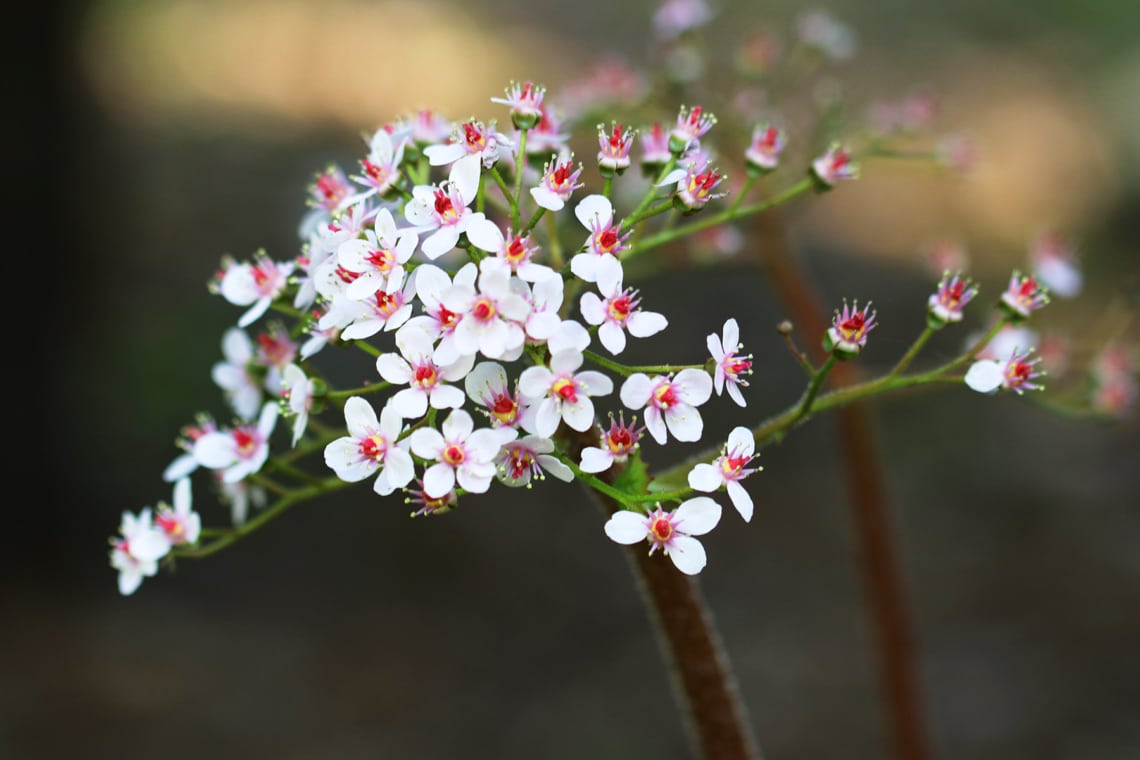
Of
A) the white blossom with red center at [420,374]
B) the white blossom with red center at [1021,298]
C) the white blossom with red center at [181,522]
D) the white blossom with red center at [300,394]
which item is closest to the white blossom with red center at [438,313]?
the white blossom with red center at [420,374]

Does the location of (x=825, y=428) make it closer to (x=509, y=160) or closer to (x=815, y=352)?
(x=815, y=352)

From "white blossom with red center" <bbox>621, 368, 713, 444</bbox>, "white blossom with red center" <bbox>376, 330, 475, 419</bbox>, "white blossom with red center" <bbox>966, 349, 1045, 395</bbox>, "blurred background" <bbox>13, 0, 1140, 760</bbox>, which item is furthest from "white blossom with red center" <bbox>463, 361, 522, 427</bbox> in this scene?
"blurred background" <bbox>13, 0, 1140, 760</bbox>

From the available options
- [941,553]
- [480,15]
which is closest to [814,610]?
[941,553]

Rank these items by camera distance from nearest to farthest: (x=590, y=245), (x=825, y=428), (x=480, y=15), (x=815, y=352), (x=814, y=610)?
(x=590, y=245)
(x=815, y=352)
(x=814, y=610)
(x=825, y=428)
(x=480, y=15)

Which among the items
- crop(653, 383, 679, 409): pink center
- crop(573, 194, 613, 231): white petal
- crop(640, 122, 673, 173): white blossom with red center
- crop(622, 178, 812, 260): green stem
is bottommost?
crop(653, 383, 679, 409): pink center

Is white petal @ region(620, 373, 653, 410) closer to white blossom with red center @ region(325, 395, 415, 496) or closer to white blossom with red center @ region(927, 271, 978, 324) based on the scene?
white blossom with red center @ region(325, 395, 415, 496)

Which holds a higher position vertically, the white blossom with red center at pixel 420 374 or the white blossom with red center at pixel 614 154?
the white blossom with red center at pixel 614 154

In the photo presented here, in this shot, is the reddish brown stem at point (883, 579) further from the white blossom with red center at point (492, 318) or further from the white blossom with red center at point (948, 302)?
the white blossom with red center at point (492, 318)
